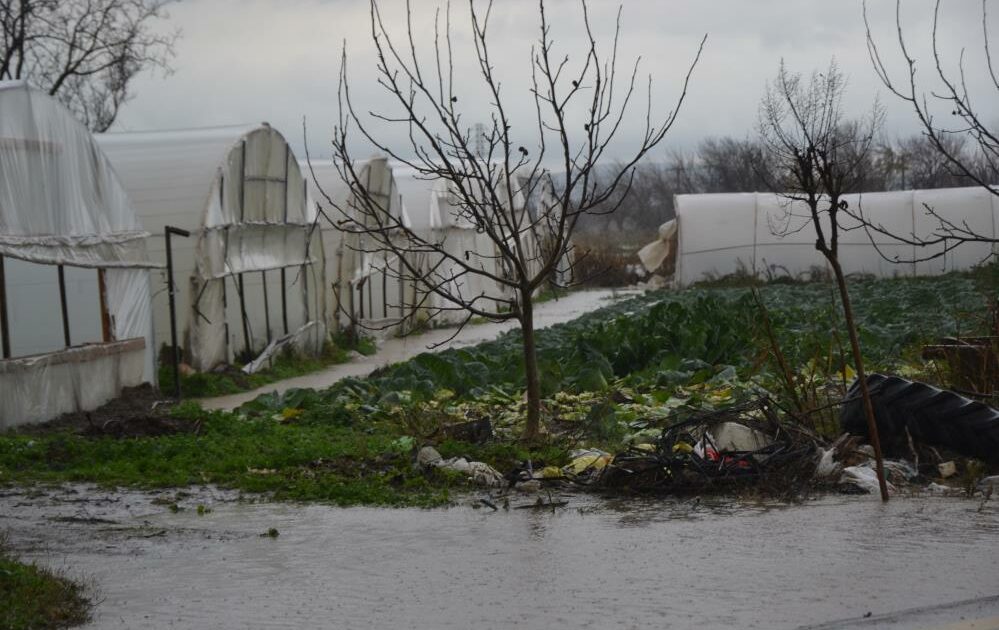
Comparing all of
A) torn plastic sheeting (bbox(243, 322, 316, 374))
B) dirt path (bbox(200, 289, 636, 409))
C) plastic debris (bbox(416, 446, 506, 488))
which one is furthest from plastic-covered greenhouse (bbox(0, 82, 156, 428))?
plastic debris (bbox(416, 446, 506, 488))

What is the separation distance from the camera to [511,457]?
10.3 m

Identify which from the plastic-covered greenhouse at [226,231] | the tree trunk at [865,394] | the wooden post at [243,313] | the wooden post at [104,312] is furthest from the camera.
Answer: the wooden post at [243,313]

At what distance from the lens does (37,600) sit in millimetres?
5875

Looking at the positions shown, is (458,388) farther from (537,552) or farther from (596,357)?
(537,552)

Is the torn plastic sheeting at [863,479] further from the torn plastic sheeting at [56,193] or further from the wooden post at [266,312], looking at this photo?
the wooden post at [266,312]

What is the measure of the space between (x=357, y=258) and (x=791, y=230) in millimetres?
17122

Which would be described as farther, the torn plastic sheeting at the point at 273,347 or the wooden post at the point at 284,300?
the wooden post at the point at 284,300

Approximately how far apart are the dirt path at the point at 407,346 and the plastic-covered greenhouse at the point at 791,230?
3416 millimetres

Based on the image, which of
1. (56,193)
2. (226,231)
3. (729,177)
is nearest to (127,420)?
(56,193)

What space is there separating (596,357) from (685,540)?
27.2ft

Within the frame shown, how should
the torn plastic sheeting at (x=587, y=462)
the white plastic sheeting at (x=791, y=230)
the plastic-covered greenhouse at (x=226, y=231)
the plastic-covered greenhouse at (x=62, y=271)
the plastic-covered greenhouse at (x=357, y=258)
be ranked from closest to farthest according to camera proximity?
the torn plastic sheeting at (x=587, y=462), the plastic-covered greenhouse at (x=62, y=271), the plastic-covered greenhouse at (x=226, y=231), the plastic-covered greenhouse at (x=357, y=258), the white plastic sheeting at (x=791, y=230)

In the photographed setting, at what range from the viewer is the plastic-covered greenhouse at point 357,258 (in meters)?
27.1

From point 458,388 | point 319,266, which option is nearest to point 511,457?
point 458,388

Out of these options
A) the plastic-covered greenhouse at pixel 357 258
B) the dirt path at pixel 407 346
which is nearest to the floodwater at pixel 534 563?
the dirt path at pixel 407 346
